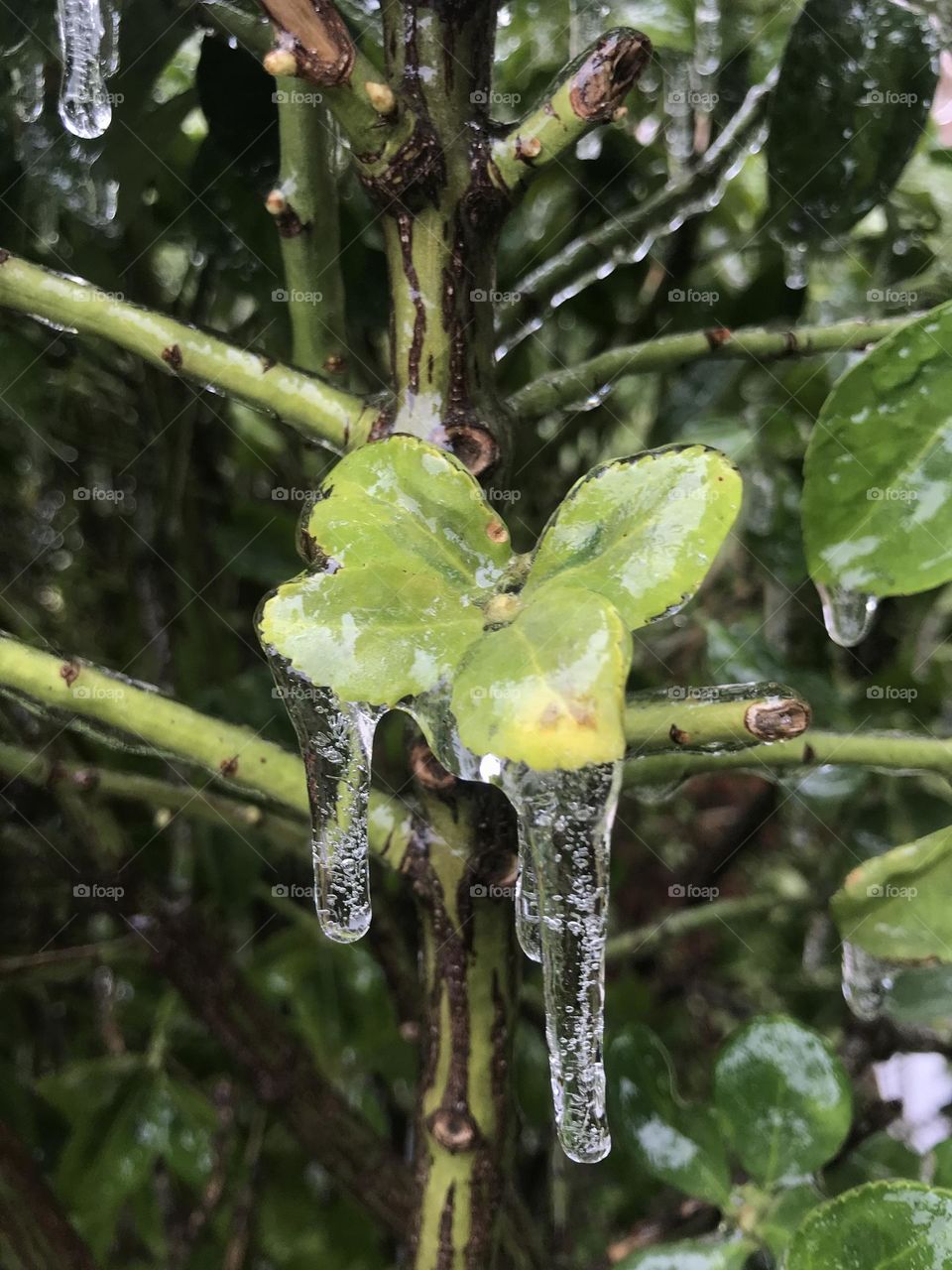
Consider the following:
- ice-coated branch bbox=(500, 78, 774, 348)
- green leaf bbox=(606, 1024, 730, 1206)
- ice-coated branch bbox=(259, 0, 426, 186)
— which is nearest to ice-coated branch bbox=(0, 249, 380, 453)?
ice-coated branch bbox=(259, 0, 426, 186)

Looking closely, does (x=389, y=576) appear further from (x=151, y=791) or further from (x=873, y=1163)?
(x=873, y=1163)

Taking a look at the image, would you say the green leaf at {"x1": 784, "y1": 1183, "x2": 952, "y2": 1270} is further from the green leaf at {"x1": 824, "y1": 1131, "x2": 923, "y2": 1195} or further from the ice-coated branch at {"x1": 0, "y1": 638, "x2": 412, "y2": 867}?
the green leaf at {"x1": 824, "y1": 1131, "x2": 923, "y2": 1195}

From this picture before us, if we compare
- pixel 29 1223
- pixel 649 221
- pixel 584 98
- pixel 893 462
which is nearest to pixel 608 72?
pixel 584 98

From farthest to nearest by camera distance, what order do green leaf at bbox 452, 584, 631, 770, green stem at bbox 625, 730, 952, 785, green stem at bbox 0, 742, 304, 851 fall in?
green stem at bbox 0, 742, 304, 851
green stem at bbox 625, 730, 952, 785
green leaf at bbox 452, 584, 631, 770

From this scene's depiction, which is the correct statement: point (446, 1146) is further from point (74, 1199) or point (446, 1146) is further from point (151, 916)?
point (74, 1199)

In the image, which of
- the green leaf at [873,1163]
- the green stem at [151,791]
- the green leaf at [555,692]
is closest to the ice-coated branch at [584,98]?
the green leaf at [555,692]

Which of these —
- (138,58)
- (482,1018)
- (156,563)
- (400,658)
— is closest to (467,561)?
(400,658)
